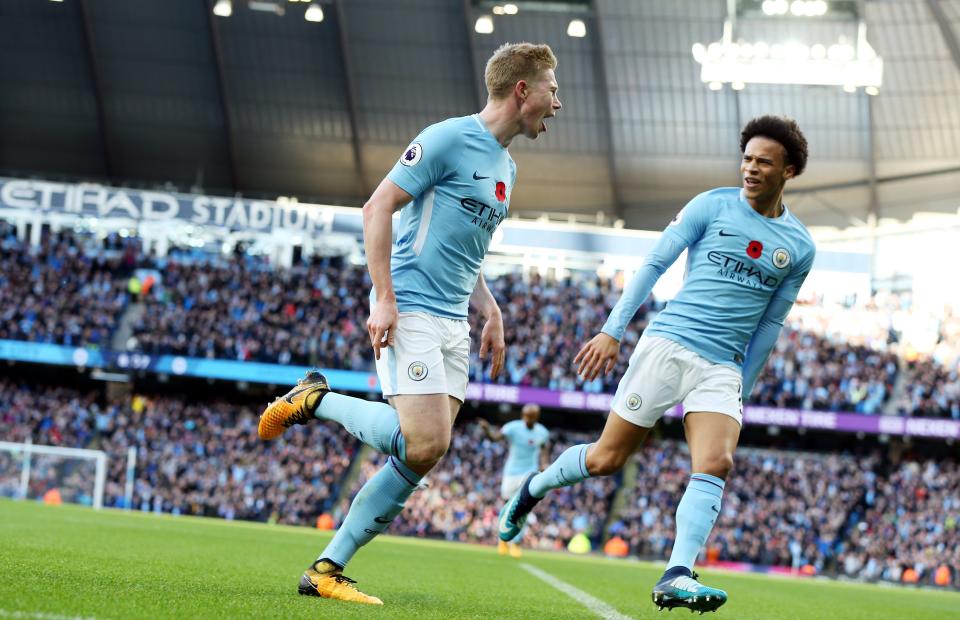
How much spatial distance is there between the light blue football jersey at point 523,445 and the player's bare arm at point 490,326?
10.5 m

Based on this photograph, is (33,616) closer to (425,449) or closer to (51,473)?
(425,449)

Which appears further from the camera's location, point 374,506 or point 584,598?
point 584,598

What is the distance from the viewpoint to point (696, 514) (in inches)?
218

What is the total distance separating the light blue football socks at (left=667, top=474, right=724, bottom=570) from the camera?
5.44 meters

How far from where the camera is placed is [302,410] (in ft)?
18.1

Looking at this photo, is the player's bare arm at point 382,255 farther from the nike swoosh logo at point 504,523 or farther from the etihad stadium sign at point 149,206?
the etihad stadium sign at point 149,206

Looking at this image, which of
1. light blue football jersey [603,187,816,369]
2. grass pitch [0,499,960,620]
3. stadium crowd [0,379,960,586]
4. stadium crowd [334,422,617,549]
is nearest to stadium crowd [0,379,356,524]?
stadium crowd [0,379,960,586]

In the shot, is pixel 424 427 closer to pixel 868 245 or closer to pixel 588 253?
pixel 588 253

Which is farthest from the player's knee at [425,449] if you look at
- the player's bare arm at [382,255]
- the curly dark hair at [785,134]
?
the curly dark hair at [785,134]

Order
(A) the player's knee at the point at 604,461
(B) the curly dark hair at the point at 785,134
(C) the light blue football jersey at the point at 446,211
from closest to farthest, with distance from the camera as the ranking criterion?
(C) the light blue football jersey at the point at 446,211
(B) the curly dark hair at the point at 785,134
(A) the player's knee at the point at 604,461

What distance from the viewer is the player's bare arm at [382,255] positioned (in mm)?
5004

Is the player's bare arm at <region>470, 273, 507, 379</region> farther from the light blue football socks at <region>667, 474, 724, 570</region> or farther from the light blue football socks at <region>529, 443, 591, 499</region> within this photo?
the light blue football socks at <region>667, 474, 724, 570</region>

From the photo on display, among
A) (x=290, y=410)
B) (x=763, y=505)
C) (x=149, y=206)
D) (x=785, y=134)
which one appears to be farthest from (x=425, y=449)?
(x=149, y=206)

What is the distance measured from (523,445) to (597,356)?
441 inches
